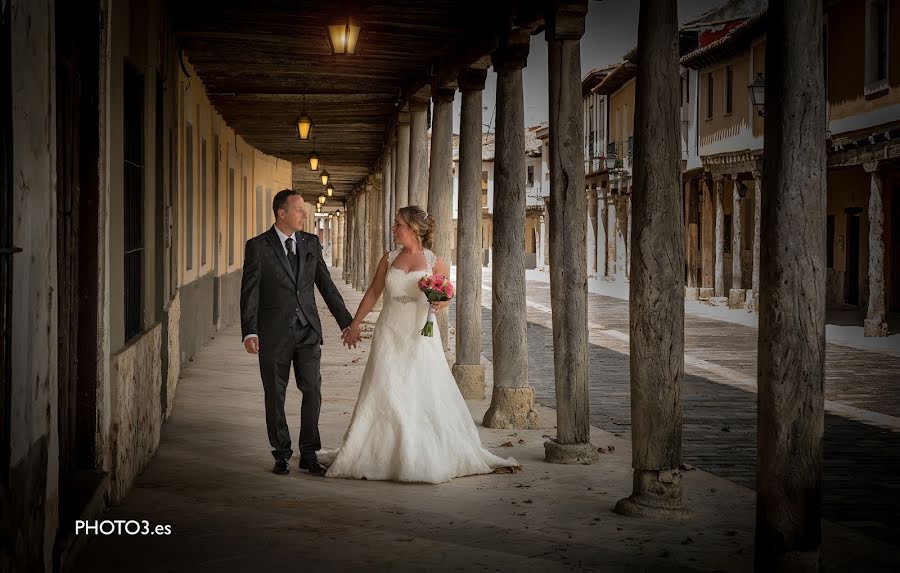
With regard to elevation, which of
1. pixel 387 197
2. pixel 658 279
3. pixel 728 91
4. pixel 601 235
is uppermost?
pixel 728 91

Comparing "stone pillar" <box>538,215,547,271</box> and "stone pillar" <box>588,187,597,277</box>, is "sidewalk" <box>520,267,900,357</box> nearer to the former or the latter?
"stone pillar" <box>588,187,597,277</box>

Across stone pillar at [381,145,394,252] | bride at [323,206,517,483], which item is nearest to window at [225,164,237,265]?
stone pillar at [381,145,394,252]

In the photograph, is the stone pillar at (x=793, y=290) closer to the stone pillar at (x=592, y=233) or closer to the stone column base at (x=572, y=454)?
the stone column base at (x=572, y=454)

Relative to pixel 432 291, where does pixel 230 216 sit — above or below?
above

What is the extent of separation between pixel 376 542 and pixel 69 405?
1630 mm

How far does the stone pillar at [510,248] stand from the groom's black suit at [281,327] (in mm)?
2302

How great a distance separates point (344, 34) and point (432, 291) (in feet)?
12.3

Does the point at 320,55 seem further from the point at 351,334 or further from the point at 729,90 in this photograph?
the point at 729,90

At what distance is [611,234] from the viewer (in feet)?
146

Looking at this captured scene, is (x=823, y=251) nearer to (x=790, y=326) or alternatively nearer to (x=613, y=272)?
(x=790, y=326)

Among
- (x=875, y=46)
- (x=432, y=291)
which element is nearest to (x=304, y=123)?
(x=432, y=291)

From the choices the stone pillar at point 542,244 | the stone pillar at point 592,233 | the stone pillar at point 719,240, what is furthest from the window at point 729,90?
the stone pillar at point 542,244

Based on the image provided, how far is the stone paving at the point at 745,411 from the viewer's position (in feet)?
22.9

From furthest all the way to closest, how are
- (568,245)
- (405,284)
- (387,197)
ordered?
(387,197), (568,245), (405,284)
